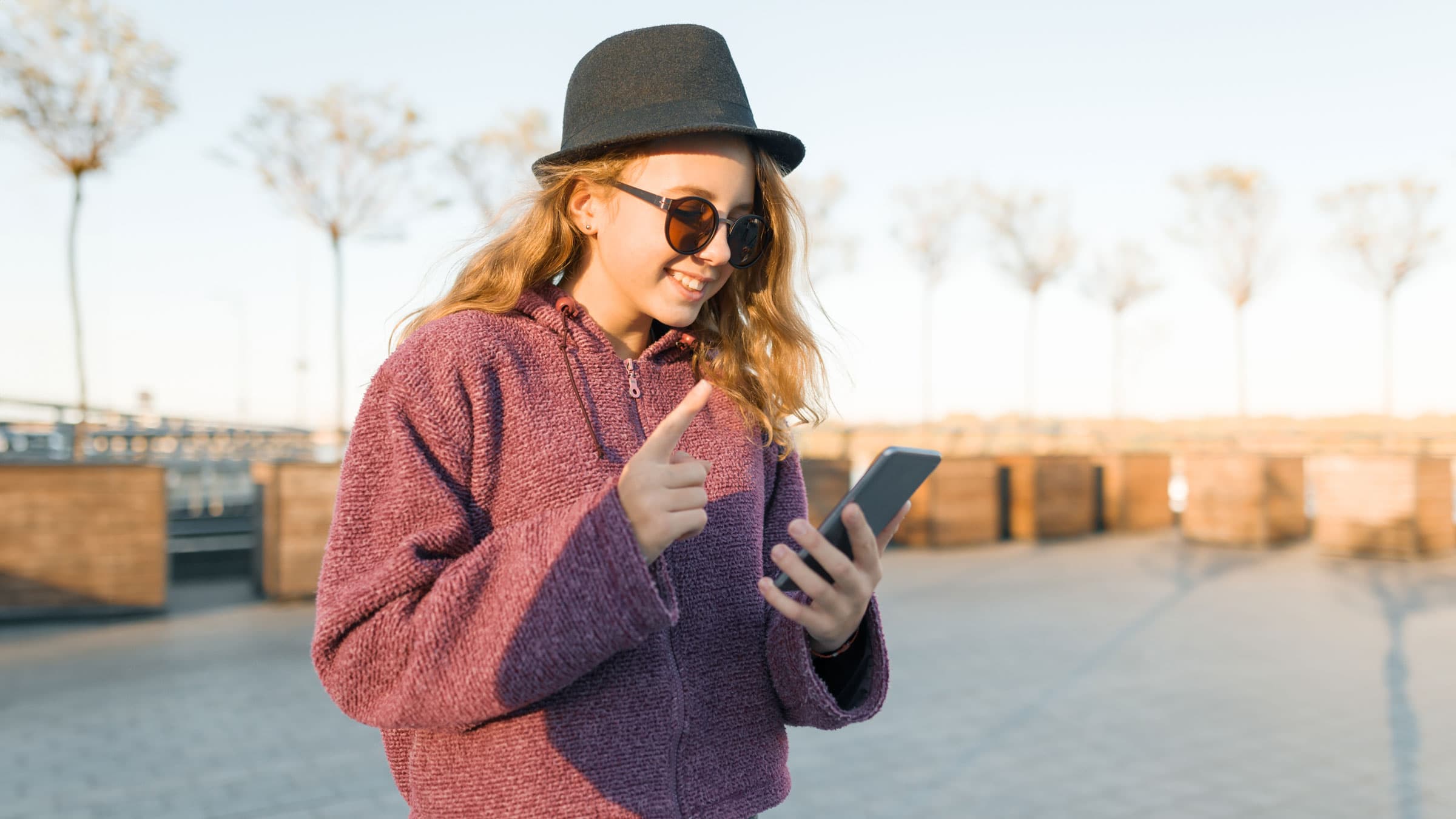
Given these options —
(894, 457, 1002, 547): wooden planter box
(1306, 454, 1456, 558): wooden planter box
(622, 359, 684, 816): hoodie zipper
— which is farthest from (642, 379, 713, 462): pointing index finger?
(1306, 454, 1456, 558): wooden planter box

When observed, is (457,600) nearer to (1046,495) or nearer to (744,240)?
(744,240)

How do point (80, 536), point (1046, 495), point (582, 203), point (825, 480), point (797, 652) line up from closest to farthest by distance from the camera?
point (797, 652) → point (582, 203) → point (80, 536) → point (825, 480) → point (1046, 495)

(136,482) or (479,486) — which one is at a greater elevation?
(479,486)

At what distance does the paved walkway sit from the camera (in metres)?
4.58

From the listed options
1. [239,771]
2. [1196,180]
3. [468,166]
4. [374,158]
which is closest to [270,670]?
[239,771]

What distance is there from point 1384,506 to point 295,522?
1199 cm

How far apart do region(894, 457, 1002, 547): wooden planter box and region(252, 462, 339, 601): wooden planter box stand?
24.5 feet

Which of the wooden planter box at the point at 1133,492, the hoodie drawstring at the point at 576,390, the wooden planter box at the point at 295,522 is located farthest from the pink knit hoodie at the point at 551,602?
the wooden planter box at the point at 1133,492

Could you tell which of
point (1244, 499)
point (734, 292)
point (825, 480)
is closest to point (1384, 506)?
point (1244, 499)

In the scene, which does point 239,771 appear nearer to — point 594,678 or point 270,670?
point 270,670

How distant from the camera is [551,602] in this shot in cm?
125

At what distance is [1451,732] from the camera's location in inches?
217

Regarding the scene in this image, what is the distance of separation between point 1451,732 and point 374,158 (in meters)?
15.3

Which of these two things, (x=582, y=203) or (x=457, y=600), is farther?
(x=582, y=203)
